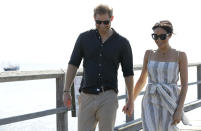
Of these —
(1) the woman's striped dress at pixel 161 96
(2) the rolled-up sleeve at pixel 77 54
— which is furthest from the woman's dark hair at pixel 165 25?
(2) the rolled-up sleeve at pixel 77 54

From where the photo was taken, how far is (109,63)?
A: 13.7 feet

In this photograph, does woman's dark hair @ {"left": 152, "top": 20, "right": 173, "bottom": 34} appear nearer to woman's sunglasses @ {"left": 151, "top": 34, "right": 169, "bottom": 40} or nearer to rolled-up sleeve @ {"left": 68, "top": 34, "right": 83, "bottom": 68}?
woman's sunglasses @ {"left": 151, "top": 34, "right": 169, "bottom": 40}

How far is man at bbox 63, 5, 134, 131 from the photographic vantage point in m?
4.15

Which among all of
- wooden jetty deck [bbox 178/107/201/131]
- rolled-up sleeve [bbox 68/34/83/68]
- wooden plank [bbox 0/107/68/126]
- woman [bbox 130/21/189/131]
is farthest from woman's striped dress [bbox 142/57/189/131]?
wooden jetty deck [bbox 178/107/201/131]

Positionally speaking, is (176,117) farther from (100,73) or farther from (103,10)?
(103,10)

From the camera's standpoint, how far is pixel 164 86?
172 inches

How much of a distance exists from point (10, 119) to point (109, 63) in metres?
1.01

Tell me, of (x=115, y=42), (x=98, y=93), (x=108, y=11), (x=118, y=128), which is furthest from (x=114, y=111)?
(x=118, y=128)

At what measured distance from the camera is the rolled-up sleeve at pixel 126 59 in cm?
425

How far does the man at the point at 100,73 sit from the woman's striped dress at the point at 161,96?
259 mm

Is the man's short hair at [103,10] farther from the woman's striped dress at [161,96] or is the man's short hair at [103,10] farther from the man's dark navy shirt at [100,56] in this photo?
the woman's striped dress at [161,96]

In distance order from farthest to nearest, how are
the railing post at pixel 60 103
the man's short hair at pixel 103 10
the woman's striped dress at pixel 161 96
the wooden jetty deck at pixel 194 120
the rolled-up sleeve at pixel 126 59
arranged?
the wooden jetty deck at pixel 194 120 < the railing post at pixel 60 103 < the woman's striped dress at pixel 161 96 < the rolled-up sleeve at pixel 126 59 < the man's short hair at pixel 103 10

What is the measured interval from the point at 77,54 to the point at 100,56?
22cm

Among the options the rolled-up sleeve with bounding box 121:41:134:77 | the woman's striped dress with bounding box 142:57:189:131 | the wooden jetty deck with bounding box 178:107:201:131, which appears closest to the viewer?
the rolled-up sleeve with bounding box 121:41:134:77
